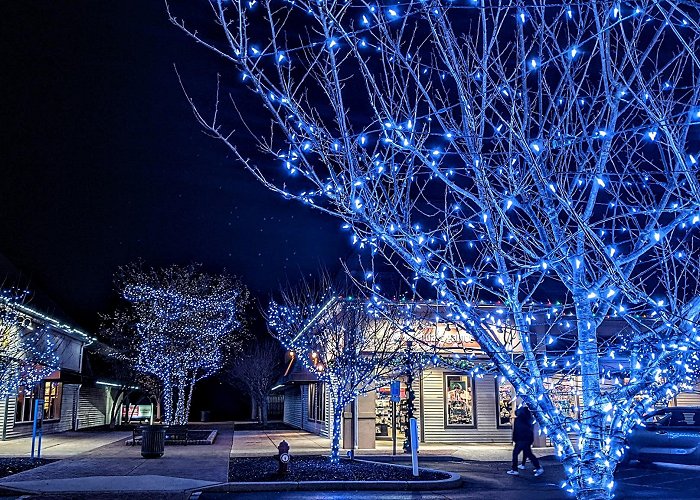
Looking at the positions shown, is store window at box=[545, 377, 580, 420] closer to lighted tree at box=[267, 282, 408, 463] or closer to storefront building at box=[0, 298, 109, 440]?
lighted tree at box=[267, 282, 408, 463]

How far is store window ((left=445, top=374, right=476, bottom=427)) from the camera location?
2609 centimetres

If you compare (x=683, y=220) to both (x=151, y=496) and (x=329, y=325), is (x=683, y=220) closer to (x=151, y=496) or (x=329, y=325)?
(x=151, y=496)

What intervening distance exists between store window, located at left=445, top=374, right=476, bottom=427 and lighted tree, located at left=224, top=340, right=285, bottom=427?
22183mm

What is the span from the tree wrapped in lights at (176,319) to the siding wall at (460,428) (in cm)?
1084

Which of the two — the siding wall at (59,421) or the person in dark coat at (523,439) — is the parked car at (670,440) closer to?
the person in dark coat at (523,439)

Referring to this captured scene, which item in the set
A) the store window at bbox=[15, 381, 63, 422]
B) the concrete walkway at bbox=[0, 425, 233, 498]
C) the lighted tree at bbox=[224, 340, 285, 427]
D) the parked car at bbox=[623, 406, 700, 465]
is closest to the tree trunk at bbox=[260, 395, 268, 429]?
the lighted tree at bbox=[224, 340, 285, 427]

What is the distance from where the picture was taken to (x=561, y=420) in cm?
586

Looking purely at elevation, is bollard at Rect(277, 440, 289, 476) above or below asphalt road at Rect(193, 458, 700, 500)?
above

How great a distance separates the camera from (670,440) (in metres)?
17.6

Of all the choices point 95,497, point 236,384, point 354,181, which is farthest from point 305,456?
point 236,384

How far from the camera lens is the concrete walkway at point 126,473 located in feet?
45.5

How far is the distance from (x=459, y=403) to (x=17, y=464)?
48.9 feet

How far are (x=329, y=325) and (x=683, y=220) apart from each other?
14.2 m

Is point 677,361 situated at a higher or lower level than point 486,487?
higher
